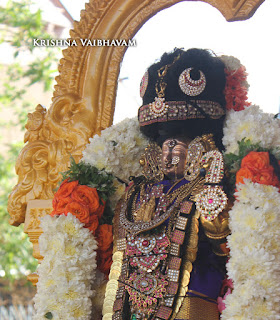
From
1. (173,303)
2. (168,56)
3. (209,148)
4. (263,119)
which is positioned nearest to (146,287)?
(173,303)

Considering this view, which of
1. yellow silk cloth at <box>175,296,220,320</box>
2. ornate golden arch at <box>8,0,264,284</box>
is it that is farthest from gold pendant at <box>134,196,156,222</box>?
ornate golden arch at <box>8,0,264,284</box>

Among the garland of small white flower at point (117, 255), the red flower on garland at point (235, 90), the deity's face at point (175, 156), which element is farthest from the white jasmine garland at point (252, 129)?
the deity's face at point (175, 156)

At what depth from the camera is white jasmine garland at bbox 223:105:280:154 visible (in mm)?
2885

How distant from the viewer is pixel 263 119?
2.97 meters

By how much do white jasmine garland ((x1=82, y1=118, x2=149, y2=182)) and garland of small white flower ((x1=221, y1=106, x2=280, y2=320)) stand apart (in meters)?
0.98

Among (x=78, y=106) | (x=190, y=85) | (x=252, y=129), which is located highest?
(x=78, y=106)

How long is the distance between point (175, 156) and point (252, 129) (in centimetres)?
50

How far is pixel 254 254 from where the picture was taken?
2572mm

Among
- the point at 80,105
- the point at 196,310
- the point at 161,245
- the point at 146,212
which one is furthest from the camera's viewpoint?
the point at 80,105

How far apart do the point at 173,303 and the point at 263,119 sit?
1.14 m

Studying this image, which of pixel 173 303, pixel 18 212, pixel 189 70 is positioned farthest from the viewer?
pixel 18 212

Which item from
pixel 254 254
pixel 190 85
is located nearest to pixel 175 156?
pixel 190 85

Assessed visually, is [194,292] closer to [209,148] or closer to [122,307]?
[122,307]

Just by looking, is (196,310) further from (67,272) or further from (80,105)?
(80,105)
